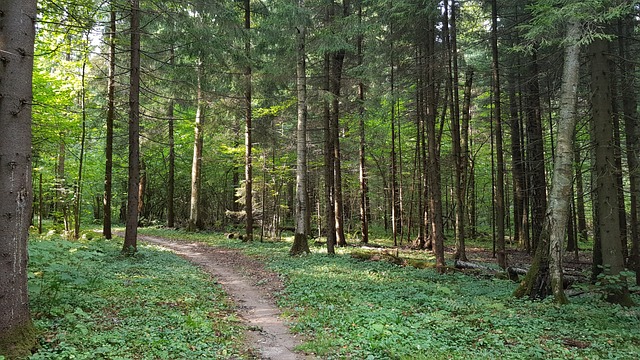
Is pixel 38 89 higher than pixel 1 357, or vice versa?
pixel 38 89

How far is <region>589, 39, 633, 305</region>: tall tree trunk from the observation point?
835 cm

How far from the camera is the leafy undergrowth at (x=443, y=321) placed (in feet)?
18.1

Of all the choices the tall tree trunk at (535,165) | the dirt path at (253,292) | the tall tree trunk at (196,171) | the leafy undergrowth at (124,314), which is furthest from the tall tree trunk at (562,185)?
the tall tree trunk at (196,171)

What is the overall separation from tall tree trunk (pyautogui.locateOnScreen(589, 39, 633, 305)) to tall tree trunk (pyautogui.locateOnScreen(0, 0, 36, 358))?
10572mm

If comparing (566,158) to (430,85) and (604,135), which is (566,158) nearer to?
(604,135)

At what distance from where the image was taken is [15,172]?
423 centimetres

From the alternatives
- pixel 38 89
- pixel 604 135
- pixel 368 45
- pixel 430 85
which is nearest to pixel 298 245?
pixel 430 85

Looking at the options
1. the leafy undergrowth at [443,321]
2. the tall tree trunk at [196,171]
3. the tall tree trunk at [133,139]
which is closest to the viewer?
the leafy undergrowth at [443,321]

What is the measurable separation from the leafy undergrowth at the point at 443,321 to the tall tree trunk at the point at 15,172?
366 cm

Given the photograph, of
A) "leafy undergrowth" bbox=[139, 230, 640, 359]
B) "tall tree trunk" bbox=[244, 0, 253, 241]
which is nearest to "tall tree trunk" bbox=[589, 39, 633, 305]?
"leafy undergrowth" bbox=[139, 230, 640, 359]

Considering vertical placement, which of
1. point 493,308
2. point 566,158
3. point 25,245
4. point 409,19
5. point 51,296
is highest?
point 409,19

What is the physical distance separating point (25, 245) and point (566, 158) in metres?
9.72

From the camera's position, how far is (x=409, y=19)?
13031mm

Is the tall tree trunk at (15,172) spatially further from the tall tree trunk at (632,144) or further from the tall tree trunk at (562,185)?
the tall tree trunk at (632,144)
